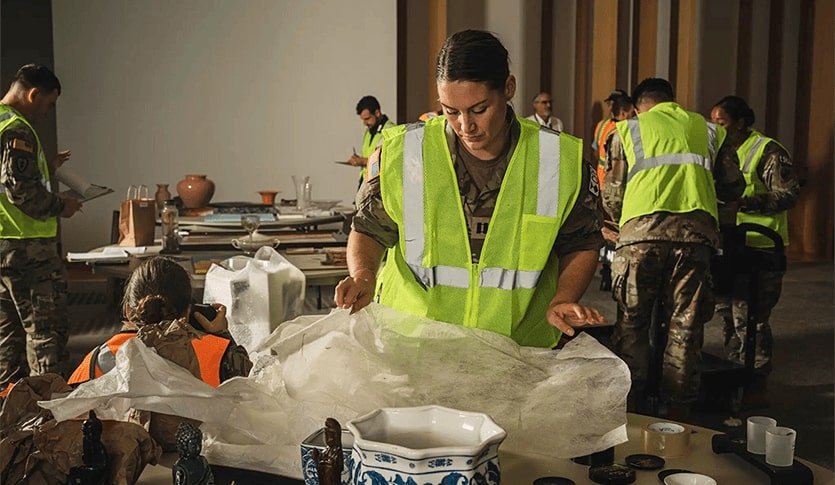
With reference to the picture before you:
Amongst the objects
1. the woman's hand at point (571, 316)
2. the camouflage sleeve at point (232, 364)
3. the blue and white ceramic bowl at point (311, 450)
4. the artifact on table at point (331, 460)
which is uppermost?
the woman's hand at point (571, 316)

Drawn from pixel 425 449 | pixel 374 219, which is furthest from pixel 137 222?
pixel 425 449

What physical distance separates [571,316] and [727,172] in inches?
96.1

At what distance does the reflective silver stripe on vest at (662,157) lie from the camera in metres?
3.53

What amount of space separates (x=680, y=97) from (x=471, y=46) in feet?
21.1

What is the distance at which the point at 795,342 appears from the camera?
519cm

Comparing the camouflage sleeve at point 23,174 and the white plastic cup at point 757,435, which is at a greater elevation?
the camouflage sleeve at point 23,174

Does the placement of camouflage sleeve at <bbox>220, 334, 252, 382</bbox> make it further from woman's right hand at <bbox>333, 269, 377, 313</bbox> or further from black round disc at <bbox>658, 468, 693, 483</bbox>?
black round disc at <bbox>658, 468, 693, 483</bbox>

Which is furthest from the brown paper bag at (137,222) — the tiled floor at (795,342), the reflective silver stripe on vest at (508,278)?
the reflective silver stripe on vest at (508,278)

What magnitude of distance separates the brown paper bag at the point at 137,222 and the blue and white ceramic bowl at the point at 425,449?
3.20 meters

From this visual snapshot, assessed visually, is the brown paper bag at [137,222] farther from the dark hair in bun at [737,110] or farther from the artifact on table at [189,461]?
the artifact on table at [189,461]

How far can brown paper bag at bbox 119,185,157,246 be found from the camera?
396cm

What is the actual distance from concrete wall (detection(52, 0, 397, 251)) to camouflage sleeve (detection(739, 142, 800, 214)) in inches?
169

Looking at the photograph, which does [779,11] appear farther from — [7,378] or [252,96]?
[7,378]

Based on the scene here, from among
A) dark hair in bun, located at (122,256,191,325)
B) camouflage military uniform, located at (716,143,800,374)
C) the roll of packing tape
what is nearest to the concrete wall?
camouflage military uniform, located at (716,143,800,374)
